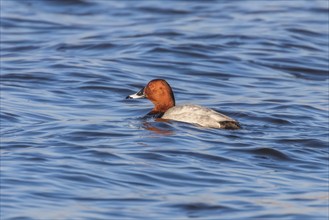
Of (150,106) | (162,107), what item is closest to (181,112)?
(162,107)

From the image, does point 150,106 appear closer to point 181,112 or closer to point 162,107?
point 162,107

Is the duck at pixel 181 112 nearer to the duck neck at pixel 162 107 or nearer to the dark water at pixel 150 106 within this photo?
the duck neck at pixel 162 107

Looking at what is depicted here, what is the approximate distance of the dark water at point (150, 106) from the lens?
34.9ft

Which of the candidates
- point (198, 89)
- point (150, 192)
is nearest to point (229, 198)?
point (150, 192)

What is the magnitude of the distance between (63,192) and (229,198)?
5.30 feet

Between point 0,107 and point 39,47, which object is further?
point 39,47

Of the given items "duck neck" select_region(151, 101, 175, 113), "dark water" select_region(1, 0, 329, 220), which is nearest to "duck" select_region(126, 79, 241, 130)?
"duck neck" select_region(151, 101, 175, 113)

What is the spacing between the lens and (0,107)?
52.0 ft

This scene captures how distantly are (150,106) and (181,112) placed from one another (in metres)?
2.34

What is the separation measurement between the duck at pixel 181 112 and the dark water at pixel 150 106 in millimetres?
169

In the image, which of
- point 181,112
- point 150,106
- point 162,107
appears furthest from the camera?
point 150,106

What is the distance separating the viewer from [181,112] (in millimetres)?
14578

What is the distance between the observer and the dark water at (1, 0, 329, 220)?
1063 cm

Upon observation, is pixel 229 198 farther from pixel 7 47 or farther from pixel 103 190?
pixel 7 47
